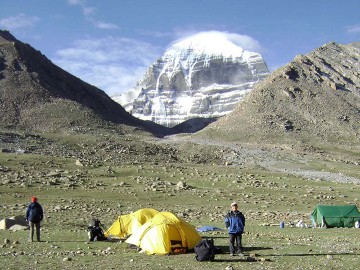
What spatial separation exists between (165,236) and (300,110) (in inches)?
5021

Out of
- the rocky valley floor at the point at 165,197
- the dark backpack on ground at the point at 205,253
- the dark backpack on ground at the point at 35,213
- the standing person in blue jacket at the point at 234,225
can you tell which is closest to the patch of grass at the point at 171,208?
the rocky valley floor at the point at 165,197

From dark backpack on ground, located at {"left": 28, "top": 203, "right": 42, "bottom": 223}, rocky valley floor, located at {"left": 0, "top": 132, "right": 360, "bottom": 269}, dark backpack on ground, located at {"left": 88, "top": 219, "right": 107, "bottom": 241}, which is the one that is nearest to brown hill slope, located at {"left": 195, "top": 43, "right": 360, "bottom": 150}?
rocky valley floor, located at {"left": 0, "top": 132, "right": 360, "bottom": 269}

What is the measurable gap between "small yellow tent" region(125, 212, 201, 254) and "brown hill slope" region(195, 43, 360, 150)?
341 feet

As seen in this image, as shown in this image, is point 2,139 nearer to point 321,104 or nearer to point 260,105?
point 260,105

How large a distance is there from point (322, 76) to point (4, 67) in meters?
103

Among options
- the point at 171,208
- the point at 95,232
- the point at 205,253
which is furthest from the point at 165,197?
the point at 205,253

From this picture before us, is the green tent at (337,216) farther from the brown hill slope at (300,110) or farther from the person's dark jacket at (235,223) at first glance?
the brown hill slope at (300,110)

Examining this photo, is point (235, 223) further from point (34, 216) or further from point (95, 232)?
point (34, 216)

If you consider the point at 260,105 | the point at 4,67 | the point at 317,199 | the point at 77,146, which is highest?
the point at 4,67

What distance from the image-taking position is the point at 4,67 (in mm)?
131750

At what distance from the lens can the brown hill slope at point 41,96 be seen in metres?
114

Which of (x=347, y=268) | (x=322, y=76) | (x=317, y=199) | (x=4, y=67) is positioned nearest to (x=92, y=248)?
(x=347, y=268)

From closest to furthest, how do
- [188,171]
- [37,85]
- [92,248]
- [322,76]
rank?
[92,248], [188,171], [37,85], [322,76]

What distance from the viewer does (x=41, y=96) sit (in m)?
125
